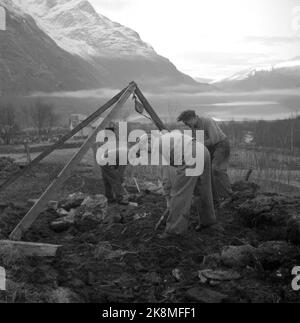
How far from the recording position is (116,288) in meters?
5.43

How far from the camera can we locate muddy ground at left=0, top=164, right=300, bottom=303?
16.9 ft

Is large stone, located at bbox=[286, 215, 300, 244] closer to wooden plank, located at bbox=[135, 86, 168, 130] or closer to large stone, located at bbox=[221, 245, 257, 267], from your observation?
large stone, located at bbox=[221, 245, 257, 267]

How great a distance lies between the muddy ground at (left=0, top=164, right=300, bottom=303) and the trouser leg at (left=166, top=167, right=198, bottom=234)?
0.18m

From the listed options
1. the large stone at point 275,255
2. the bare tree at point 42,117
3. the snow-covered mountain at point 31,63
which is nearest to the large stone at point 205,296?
the large stone at point 275,255

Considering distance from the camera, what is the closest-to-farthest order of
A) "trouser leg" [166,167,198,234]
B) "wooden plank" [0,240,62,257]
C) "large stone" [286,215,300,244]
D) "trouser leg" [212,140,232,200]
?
"wooden plank" [0,240,62,257] → "large stone" [286,215,300,244] → "trouser leg" [166,167,198,234] → "trouser leg" [212,140,232,200]

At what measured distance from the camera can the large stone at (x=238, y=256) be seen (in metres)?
5.78

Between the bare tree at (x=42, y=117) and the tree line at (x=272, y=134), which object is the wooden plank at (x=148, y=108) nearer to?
the tree line at (x=272, y=134)

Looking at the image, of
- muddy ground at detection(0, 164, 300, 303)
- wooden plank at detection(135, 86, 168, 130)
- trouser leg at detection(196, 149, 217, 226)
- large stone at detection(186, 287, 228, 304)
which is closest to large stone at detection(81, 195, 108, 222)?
muddy ground at detection(0, 164, 300, 303)

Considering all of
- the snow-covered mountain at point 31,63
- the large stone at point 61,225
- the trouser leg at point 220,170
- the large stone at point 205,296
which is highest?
the snow-covered mountain at point 31,63

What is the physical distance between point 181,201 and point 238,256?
1013 mm

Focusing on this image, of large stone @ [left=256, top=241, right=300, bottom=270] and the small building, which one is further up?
the small building

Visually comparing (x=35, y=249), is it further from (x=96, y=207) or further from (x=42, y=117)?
(x=42, y=117)
